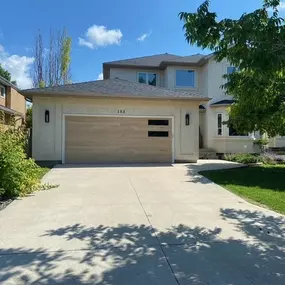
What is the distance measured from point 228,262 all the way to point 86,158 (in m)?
11.4

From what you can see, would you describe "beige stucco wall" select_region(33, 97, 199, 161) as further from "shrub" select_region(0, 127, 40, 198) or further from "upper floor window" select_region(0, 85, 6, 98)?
"upper floor window" select_region(0, 85, 6, 98)

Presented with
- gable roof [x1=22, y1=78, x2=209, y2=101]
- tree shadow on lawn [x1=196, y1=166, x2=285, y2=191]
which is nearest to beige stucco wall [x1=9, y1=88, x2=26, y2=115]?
gable roof [x1=22, y1=78, x2=209, y2=101]

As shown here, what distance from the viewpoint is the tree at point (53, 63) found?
32656mm

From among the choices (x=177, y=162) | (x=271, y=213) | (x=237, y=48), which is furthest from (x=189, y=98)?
(x=237, y=48)

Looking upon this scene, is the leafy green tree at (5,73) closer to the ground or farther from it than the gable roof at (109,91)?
farther from it

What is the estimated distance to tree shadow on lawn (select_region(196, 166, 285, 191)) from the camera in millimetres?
9617

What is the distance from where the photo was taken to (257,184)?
9742mm

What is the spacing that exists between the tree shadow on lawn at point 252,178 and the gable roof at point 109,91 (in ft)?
14.9

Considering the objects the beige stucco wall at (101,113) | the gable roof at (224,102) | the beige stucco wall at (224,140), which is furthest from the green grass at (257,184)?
the gable roof at (224,102)

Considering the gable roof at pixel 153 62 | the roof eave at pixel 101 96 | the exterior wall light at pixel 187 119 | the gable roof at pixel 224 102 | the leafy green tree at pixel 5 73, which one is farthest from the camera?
the leafy green tree at pixel 5 73

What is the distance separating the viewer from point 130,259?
3945 millimetres

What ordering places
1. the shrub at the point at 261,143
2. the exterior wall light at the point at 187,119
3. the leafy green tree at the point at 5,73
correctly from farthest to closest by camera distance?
the leafy green tree at the point at 5,73, the shrub at the point at 261,143, the exterior wall light at the point at 187,119

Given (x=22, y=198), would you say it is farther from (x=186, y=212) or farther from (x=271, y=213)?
(x=271, y=213)

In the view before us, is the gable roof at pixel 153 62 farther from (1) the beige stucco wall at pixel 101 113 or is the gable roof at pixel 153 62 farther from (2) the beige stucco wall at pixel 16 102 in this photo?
(2) the beige stucco wall at pixel 16 102
